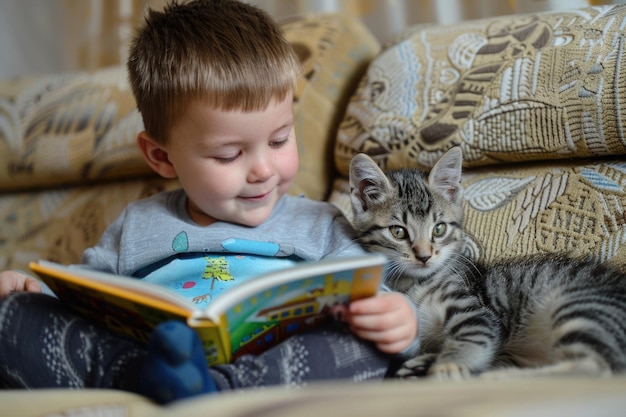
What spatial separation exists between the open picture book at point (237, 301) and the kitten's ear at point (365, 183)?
479mm

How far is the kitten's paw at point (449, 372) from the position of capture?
3.43ft

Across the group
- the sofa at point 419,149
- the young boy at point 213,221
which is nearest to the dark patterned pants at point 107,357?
the young boy at point 213,221

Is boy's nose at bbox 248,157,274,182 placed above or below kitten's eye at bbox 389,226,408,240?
above

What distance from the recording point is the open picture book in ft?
2.84

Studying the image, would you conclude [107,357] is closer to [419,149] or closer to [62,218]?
[419,149]

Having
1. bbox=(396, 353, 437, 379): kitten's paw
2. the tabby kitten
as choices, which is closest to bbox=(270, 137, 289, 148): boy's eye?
the tabby kitten

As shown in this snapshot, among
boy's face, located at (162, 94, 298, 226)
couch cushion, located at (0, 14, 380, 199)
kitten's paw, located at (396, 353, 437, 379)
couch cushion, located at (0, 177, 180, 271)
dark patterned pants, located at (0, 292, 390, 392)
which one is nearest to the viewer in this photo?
dark patterned pants, located at (0, 292, 390, 392)

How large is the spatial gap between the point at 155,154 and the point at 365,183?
1.79ft

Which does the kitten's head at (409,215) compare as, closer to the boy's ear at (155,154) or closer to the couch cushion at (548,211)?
the couch cushion at (548,211)

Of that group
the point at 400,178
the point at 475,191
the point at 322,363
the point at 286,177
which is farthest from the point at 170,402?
the point at 475,191

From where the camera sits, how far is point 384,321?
3.39 feet

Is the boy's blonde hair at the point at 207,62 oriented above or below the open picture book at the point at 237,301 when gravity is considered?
above

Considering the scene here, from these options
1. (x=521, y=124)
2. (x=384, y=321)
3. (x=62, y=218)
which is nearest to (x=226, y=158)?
(x=384, y=321)

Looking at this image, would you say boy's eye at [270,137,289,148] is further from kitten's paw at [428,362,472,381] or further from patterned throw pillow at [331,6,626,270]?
kitten's paw at [428,362,472,381]
